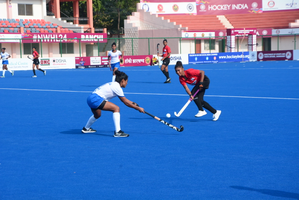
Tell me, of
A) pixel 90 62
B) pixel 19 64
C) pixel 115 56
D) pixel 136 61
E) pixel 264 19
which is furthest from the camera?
pixel 264 19

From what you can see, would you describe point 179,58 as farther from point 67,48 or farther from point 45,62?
point 67,48

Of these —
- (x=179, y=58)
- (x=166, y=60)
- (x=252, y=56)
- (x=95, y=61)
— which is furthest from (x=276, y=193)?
(x=252, y=56)

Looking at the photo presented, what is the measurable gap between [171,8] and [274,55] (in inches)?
712

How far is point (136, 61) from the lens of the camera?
1492 inches

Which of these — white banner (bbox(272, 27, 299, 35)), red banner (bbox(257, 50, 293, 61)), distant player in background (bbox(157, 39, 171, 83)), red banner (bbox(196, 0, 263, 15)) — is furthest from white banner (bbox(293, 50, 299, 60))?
distant player in background (bbox(157, 39, 171, 83))

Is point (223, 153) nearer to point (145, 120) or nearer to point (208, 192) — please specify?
point (208, 192)

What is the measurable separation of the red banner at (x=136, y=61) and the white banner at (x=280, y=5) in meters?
24.3

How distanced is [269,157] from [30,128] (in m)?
5.36

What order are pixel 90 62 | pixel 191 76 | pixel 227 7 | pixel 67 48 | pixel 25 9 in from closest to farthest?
pixel 191 76, pixel 90 62, pixel 67 48, pixel 25 9, pixel 227 7

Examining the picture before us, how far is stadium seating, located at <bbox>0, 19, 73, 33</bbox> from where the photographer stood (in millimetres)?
40062

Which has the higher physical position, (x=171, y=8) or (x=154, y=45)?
(x=171, y=8)

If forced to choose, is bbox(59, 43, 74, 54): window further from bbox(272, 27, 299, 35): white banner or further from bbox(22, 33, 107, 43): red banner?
Result: bbox(272, 27, 299, 35): white banner

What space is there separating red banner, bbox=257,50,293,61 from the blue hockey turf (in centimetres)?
2962

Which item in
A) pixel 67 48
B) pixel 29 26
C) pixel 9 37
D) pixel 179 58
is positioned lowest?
pixel 179 58
